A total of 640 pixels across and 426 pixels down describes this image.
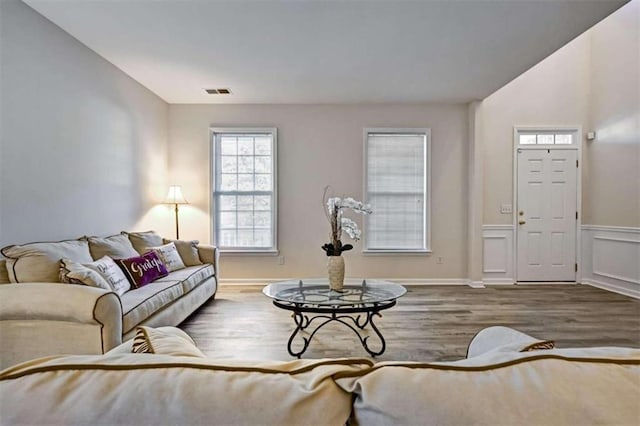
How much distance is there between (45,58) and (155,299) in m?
2.15

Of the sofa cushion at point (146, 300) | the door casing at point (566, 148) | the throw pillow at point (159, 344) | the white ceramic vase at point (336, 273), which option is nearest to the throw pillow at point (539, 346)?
the throw pillow at point (159, 344)

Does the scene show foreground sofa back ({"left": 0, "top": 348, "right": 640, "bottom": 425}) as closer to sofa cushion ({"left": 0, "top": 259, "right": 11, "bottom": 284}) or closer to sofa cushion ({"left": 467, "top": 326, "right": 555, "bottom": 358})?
sofa cushion ({"left": 467, "top": 326, "right": 555, "bottom": 358})

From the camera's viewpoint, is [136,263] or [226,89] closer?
[136,263]

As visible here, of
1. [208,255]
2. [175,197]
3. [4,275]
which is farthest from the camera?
[175,197]

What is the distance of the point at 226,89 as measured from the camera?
15.1ft

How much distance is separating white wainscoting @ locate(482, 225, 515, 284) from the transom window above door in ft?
4.34

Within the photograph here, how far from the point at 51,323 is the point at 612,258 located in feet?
20.8

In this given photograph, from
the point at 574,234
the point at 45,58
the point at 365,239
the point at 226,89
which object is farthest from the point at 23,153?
the point at 574,234

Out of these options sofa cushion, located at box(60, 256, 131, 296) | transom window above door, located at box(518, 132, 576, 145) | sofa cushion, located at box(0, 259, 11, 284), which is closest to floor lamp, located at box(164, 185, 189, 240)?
sofa cushion, located at box(60, 256, 131, 296)

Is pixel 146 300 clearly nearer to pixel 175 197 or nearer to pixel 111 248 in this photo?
pixel 111 248

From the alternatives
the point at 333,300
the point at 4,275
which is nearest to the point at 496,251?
the point at 333,300

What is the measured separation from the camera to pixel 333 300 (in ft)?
9.08

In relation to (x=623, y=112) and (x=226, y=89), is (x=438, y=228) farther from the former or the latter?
(x=226, y=89)

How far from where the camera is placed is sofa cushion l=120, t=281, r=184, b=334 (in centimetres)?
253
